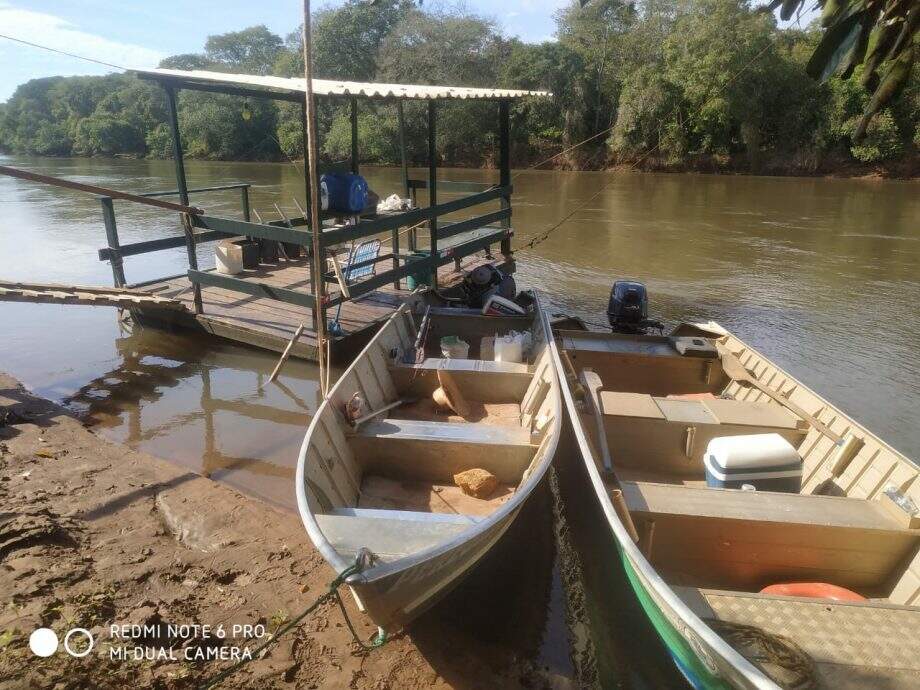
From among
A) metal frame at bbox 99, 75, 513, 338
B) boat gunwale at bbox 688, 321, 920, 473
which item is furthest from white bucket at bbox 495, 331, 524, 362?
boat gunwale at bbox 688, 321, 920, 473

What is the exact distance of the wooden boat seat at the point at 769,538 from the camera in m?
3.62

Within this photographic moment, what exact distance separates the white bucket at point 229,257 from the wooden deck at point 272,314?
0.59ft

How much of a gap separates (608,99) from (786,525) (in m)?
41.8

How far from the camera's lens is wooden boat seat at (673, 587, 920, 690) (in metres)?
2.78

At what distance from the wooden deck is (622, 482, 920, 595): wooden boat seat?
15.1ft

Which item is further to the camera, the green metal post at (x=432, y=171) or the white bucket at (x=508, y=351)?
the green metal post at (x=432, y=171)

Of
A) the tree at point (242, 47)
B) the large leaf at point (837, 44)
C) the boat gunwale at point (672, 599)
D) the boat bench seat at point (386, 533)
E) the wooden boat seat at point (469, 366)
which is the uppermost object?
the tree at point (242, 47)

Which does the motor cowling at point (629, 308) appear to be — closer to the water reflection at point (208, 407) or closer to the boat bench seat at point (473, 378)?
the boat bench seat at point (473, 378)

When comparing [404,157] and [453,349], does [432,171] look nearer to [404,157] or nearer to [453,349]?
[404,157]

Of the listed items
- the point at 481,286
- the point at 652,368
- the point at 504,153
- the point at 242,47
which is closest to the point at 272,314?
the point at 481,286

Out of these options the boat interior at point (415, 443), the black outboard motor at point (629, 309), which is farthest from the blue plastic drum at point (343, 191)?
the black outboard motor at point (629, 309)

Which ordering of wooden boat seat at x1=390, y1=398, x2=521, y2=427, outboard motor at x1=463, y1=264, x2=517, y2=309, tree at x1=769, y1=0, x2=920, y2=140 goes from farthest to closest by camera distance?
outboard motor at x1=463, y1=264, x2=517, y2=309 → wooden boat seat at x1=390, y1=398, x2=521, y2=427 → tree at x1=769, y1=0, x2=920, y2=140

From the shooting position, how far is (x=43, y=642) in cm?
322

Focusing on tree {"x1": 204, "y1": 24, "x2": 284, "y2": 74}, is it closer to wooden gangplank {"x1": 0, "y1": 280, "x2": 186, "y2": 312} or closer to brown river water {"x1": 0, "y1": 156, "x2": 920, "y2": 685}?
brown river water {"x1": 0, "y1": 156, "x2": 920, "y2": 685}
